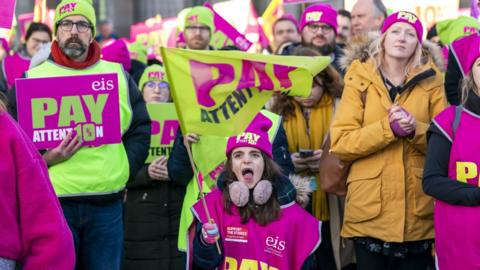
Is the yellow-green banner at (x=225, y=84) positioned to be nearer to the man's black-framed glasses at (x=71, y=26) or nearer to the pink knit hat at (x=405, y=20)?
the pink knit hat at (x=405, y=20)

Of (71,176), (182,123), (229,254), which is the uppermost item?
(182,123)

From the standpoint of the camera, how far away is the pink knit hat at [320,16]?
861 cm

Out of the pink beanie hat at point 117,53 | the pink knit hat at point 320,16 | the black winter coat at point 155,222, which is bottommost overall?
the black winter coat at point 155,222

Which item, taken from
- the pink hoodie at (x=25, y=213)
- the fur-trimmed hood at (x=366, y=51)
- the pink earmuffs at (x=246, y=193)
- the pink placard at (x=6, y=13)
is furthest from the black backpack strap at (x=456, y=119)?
the pink hoodie at (x=25, y=213)

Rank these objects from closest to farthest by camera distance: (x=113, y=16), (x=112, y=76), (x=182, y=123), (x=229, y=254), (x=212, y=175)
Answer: (x=182, y=123), (x=229, y=254), (x=112, y=76), (x=212, y=175), (x=113, y=16)

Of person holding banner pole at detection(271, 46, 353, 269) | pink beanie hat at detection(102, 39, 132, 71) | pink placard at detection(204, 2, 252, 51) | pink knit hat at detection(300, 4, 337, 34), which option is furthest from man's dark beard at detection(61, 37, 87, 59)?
pink placard at detection(204, 2, 252, 51)

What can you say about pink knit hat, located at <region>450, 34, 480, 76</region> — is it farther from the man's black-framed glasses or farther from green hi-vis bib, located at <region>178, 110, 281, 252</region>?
the man's black-framed glasses

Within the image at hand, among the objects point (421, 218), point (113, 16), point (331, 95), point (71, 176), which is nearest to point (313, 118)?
point (331, 95)

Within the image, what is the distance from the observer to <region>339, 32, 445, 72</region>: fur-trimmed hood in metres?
6.73

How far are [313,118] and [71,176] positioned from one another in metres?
1.99

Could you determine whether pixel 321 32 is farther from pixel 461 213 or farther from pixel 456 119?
pixel 461 213

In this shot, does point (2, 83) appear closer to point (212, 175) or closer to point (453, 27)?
point (212, 175)

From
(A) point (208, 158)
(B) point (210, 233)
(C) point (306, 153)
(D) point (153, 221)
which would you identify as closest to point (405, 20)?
(C) point (306, 153)

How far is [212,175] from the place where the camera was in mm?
7102
